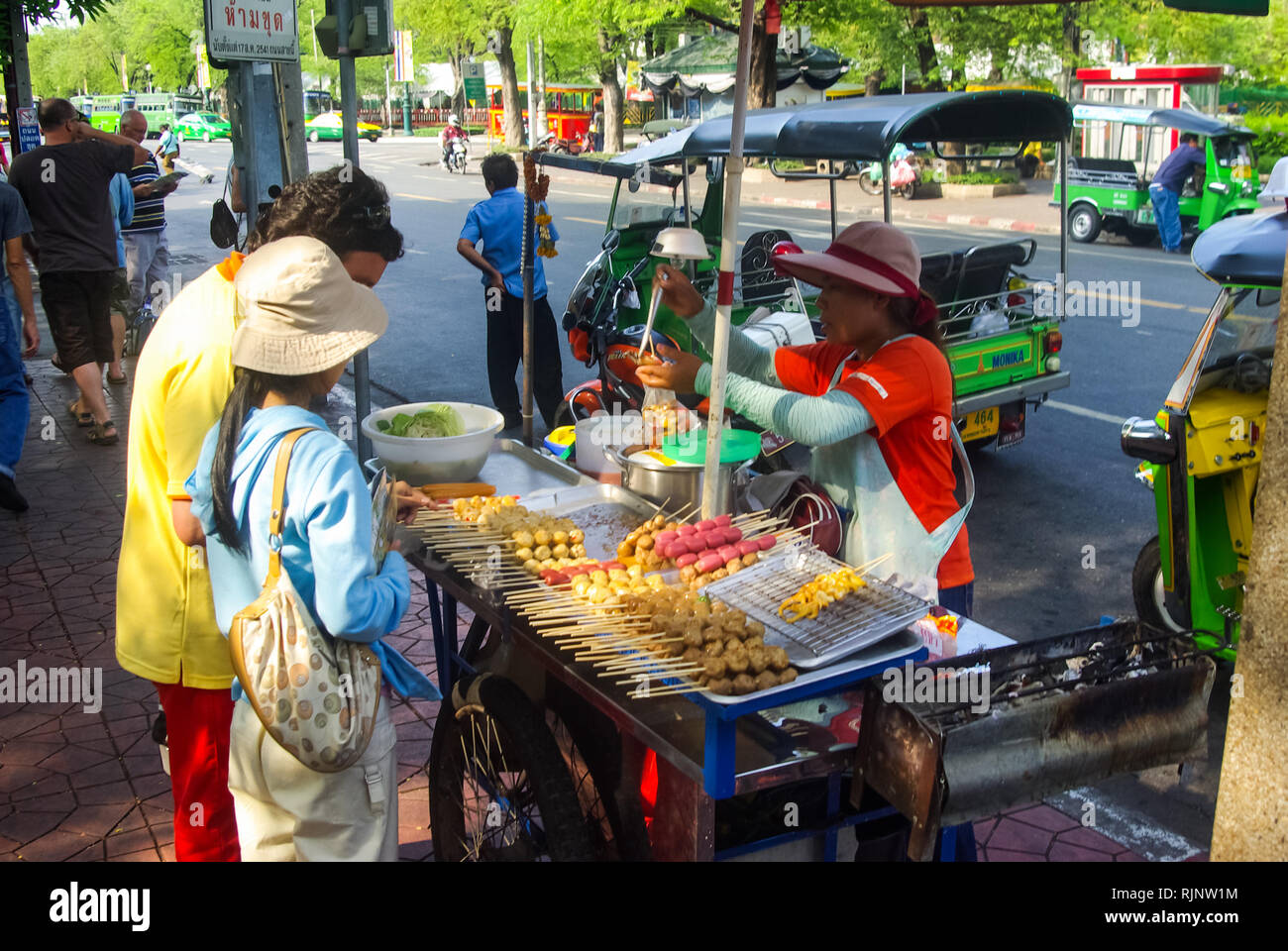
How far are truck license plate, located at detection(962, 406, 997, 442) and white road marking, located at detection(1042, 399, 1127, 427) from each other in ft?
5.51

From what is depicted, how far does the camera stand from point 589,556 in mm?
3260

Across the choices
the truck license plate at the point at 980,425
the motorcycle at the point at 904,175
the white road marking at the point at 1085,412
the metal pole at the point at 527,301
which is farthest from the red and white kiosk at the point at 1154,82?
the metal pole at the point at 527,301

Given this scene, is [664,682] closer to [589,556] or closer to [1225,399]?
[589,556]

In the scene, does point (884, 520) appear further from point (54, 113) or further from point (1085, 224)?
point (1085, 224)

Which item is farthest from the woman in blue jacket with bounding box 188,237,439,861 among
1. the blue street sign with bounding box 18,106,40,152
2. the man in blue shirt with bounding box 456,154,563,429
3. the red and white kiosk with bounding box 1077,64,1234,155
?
the red and white kiosk with bounding box 1077,64,1234,155

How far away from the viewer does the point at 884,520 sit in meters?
3.31

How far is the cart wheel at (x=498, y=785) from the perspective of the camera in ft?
9.47

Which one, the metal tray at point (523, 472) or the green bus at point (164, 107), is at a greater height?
the green bus at point (164, 107)

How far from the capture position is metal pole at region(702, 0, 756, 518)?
3117mm

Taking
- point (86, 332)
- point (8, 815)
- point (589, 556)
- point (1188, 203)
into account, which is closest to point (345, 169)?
point (589, 556)

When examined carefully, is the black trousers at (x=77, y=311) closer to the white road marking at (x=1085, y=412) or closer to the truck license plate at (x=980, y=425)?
the truck license plate at (x=980, y=425)

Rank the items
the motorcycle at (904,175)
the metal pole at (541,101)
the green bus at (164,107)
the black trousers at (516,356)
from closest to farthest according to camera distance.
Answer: the black trousers at (516,356)
the motorcycle at (904,175)
the metal pole at (541,101)
the green bus at (164,107)

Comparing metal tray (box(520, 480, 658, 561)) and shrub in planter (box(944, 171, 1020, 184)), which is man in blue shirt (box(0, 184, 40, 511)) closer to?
metal tray (box(520, 480, 658, 561))

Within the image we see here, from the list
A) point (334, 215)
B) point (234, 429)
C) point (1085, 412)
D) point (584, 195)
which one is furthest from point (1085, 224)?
point (234, 429)
